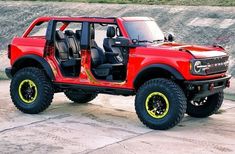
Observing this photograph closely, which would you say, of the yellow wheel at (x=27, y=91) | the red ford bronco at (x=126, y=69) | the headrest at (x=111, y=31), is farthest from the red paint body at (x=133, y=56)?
the yellow wheel at (x=27, y=91)

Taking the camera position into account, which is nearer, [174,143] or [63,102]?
[174,143]

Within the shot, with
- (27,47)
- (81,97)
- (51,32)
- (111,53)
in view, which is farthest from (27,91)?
(111,53)

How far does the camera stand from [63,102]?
451 inches

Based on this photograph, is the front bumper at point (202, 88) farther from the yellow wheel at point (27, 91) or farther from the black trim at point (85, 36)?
the yellow wheel at point (27, 91)

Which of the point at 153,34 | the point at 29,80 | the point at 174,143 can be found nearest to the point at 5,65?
the point at 29,80

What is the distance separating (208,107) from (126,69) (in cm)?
181

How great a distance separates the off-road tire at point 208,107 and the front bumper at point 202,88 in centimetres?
69

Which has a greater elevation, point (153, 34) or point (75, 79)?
point (153, 34)

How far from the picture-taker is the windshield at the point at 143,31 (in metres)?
→ 9.32

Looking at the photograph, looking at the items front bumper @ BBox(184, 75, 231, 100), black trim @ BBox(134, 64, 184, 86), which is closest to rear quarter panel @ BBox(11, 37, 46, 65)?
black trim @ BBox(134, 64, 184, 86)

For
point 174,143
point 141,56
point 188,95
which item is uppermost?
point 141,56

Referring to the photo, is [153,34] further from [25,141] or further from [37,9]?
[37,9]

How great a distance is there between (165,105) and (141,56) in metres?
0.89

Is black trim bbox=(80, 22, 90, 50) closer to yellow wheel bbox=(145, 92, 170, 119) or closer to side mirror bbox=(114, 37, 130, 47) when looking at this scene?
side mirror bbox=(114, 37, 130, 47)
